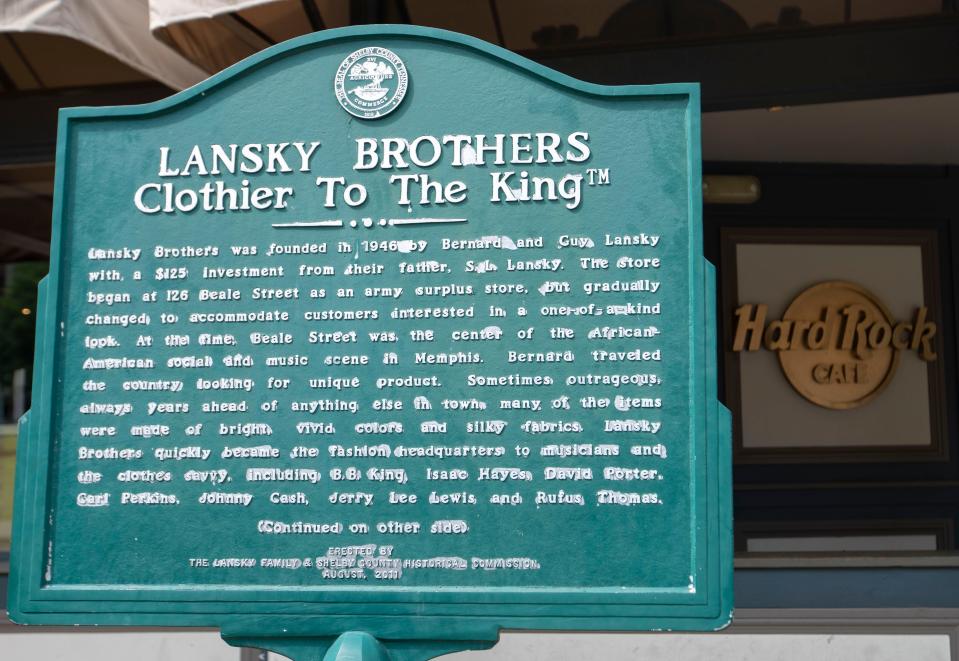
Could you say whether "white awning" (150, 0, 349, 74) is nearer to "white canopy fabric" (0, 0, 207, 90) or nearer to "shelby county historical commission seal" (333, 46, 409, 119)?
"white canopy fabric" (0, 0, 207, 90)

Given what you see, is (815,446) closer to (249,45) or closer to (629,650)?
(629,650)

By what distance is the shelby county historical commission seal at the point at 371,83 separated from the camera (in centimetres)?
273

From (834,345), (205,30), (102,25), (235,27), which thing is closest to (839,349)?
(834,345)

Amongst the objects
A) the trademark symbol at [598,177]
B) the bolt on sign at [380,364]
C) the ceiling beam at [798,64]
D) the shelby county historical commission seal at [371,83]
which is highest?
the ceiling beam at [798,64]

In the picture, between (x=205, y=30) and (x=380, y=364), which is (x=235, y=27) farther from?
(x=380, y=364)

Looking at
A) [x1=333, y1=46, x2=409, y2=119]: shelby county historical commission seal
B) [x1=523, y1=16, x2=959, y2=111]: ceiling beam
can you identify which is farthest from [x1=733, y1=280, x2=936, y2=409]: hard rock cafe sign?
[x1=333, y1=46, x2=409, y2=119]: shelby county historical commission seal

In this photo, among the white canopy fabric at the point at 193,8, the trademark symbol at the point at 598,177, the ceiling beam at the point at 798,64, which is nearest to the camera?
the trademark symbol at the point at 598,177

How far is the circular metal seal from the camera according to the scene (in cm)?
706

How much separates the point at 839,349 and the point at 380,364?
551 cm

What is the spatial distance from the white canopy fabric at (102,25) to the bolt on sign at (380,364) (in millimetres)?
1305

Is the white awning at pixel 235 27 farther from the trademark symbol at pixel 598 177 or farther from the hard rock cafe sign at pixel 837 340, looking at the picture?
the hard rock cafe sign at pixel 837 340

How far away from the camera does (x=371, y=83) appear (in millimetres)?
2744

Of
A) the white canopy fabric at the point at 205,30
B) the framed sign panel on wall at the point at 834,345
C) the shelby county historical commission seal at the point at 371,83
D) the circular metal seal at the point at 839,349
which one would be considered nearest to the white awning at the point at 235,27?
the white canopy fabric at the point at 205,30

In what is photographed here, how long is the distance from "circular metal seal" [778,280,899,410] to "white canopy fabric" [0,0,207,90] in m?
5.12
